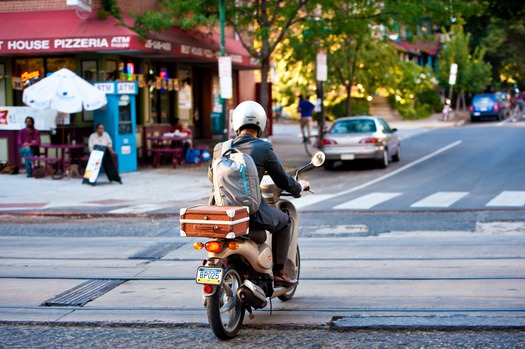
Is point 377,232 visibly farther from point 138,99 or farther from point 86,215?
point 138,99

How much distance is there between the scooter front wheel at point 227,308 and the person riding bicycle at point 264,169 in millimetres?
452

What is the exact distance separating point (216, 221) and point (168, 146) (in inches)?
799

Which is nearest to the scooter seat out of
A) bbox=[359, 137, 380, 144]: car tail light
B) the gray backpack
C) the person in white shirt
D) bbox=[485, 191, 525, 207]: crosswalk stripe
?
the gray backpack

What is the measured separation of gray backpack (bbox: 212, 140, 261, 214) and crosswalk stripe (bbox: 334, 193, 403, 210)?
903cm

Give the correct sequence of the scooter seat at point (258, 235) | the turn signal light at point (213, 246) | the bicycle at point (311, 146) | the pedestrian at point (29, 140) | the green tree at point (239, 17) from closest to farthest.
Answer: the turn signal light at point (213, 246) < the scooter seat at point (258, 235) < the pedestrian at point (29, 140) < the green tree at point (239, 17) < the bicycle at point (311, 146)

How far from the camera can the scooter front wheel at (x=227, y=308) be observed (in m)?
5.96

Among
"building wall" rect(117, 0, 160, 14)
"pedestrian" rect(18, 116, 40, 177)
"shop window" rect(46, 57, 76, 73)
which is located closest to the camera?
"pedestrian" rect(18, 116, 40, 177)

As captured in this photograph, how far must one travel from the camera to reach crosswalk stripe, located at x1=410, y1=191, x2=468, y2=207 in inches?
603

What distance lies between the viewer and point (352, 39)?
32.6 metres

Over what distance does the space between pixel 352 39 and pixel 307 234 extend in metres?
21.4

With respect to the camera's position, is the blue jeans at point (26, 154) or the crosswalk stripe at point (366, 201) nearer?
the crosswalk stripe at point (366, 201)

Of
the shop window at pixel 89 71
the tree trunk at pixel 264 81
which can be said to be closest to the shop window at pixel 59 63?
the shop window at pixel 89 71

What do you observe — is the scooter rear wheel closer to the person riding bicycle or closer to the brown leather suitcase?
the person riding bicycle

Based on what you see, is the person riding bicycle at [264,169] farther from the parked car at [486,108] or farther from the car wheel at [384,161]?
the parked car at [486,108]
